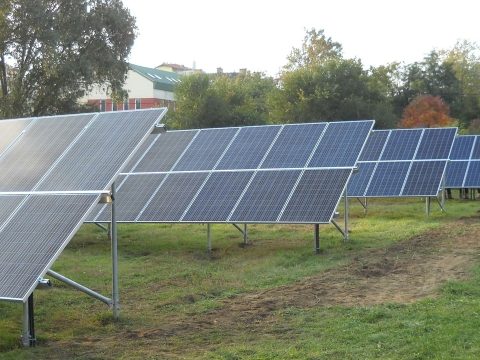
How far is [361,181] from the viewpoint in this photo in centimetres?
2542

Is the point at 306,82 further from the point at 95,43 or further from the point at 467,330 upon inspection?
the point at 467,330

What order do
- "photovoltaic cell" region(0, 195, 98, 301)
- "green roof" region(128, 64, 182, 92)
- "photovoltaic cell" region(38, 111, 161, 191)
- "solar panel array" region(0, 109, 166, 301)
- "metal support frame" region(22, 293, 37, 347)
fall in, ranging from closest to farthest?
"photovoltaic cell" region(0, 195, 98, 301) < "solar panel array" region(0, 109, 166, 301) < "metal support frame" region(22, 293, 37, 347) < "photovoltaic cell" region(38, 111, 161, 191) < "green roof" region(128, 64, 182, 92)

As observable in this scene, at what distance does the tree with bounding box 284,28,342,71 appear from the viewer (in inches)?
2496

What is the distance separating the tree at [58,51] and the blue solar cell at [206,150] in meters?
10.5

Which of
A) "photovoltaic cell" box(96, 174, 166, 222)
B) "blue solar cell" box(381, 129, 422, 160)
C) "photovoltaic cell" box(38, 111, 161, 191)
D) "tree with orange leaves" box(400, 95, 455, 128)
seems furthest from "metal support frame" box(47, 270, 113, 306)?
"tree with orange leaves" box(400, 95, 455, 128)

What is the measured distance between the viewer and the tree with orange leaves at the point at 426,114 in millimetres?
56562

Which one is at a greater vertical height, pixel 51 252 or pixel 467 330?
pixel 51 252

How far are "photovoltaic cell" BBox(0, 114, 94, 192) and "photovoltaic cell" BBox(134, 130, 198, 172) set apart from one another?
739cm

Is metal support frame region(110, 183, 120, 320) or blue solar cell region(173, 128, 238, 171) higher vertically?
blue solar cell region(173, 128, 238, 171)

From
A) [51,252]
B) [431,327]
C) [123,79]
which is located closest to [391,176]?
[123,79]

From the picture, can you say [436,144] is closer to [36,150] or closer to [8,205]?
[36,150]

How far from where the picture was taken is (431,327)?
8.89 metres

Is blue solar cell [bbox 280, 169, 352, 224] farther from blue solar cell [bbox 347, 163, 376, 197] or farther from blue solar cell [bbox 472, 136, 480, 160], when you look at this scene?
blue solar cell [bbox 472, 136, 480, 160]

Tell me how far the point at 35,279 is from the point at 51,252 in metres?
0.45
